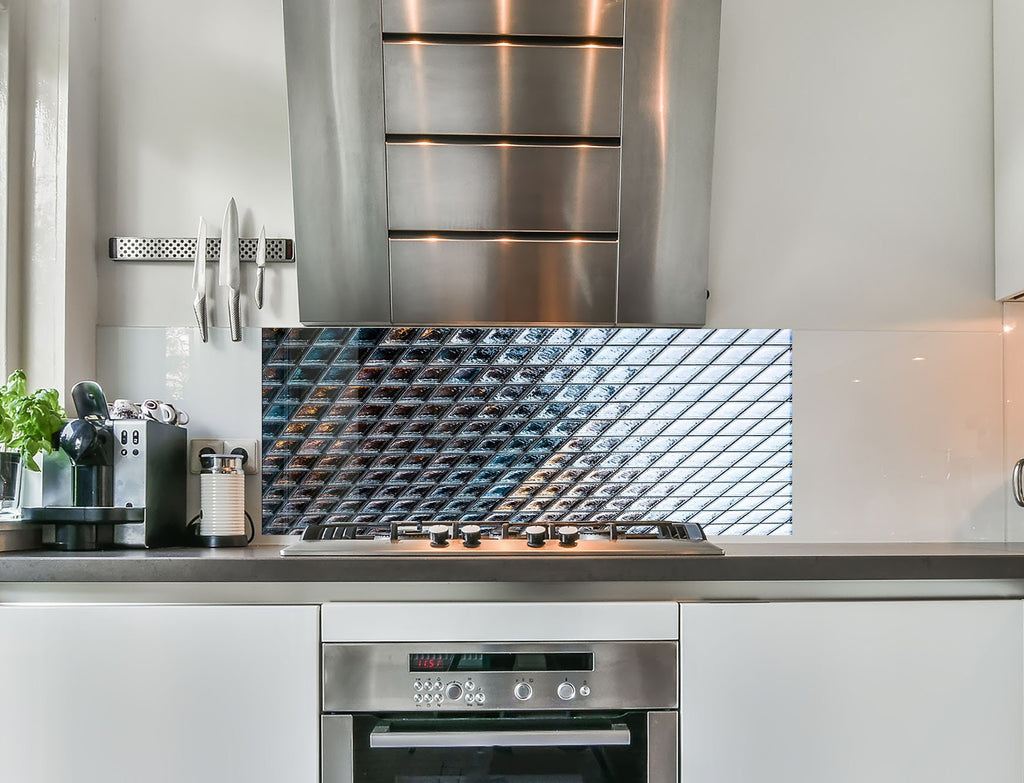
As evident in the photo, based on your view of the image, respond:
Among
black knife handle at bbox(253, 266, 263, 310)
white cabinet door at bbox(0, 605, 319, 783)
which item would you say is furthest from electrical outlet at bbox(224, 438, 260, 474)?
white cabinet door at bbox(0, 605, 319, 783)

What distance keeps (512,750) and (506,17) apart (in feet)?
4.88

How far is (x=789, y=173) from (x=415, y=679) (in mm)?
1498

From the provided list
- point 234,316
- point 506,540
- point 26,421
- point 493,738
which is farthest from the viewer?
point 234,316

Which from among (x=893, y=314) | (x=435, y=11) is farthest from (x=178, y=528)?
(x=893, y=314)

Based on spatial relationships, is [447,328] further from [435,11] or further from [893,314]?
[893,314]

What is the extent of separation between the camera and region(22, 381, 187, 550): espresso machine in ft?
5.39

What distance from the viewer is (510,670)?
1.46m

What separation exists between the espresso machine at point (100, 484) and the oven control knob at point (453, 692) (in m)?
0.72

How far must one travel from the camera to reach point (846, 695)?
1.49 m

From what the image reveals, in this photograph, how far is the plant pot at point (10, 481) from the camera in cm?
168

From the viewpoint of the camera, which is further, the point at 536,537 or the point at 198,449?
the point at 198,449

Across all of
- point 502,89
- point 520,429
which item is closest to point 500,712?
point 520,429

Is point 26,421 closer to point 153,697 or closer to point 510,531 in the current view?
point 153,697

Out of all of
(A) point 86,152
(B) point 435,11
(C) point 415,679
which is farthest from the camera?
(A) point 86,152
